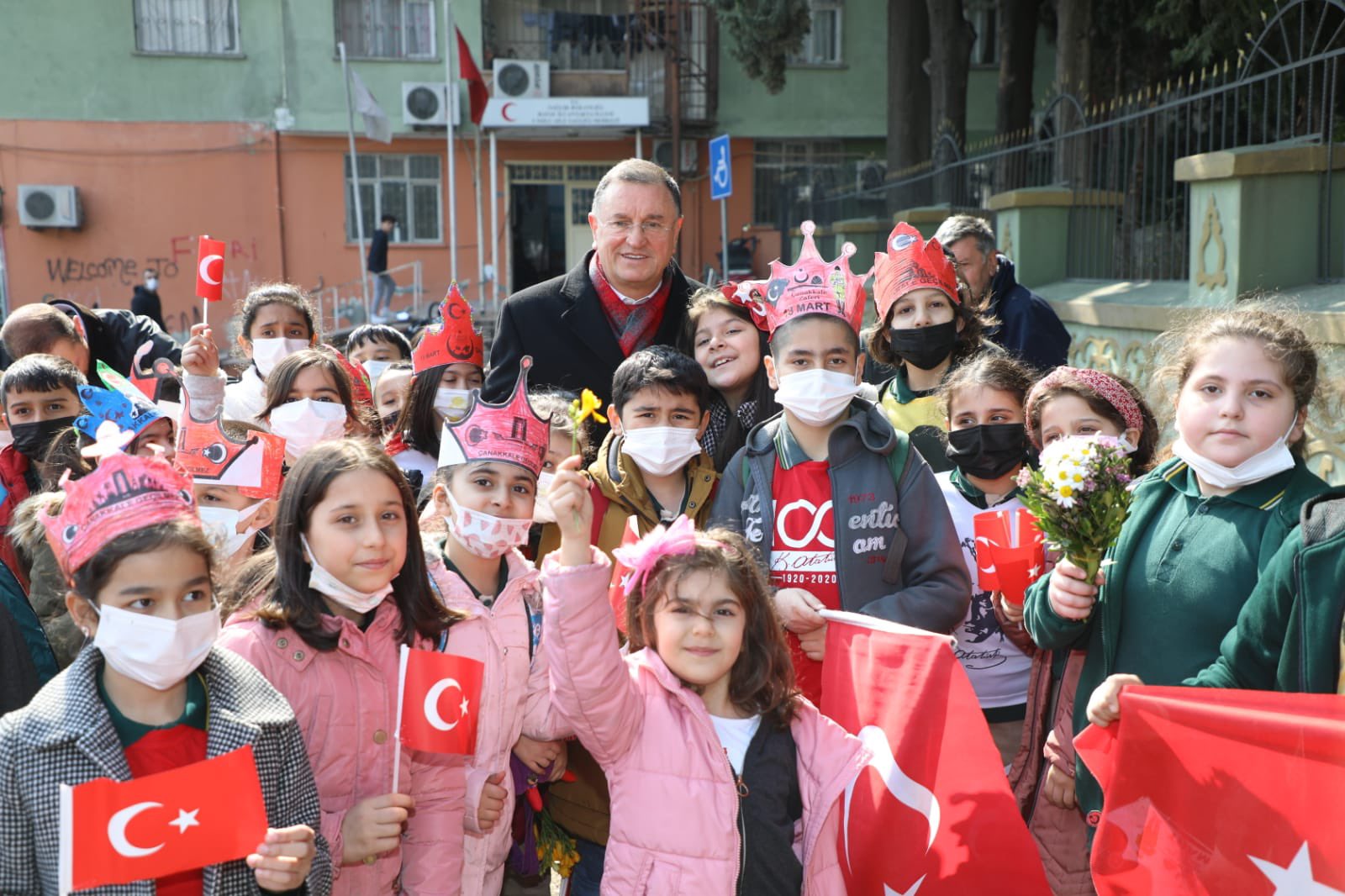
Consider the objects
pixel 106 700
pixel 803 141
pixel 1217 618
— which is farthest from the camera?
pixel 803 141

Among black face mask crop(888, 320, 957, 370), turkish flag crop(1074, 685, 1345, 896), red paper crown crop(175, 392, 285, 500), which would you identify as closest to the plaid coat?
red paper crown crop(175, 392, 285, 500)

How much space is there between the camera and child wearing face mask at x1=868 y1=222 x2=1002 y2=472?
15.0ft

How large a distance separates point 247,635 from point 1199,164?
20.7ft

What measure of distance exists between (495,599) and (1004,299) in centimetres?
359

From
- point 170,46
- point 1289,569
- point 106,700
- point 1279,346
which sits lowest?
point 106,700

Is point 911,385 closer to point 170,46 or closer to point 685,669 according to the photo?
point 685,669

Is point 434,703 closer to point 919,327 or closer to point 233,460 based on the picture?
point 233,460

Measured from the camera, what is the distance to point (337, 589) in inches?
118

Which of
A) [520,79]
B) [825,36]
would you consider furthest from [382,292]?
[825,36]

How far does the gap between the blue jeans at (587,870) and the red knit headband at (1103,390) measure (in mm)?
1991

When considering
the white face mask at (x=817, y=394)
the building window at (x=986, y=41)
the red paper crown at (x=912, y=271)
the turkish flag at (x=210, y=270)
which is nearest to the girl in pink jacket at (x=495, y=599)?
the white face mask at (x=817, y=394)

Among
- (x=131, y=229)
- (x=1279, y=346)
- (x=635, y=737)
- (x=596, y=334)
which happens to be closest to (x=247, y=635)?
(x=635, y=737)

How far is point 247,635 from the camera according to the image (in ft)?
9.60

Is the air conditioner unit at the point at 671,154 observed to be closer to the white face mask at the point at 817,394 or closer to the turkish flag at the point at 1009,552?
the white face mask at the point at 817,394
